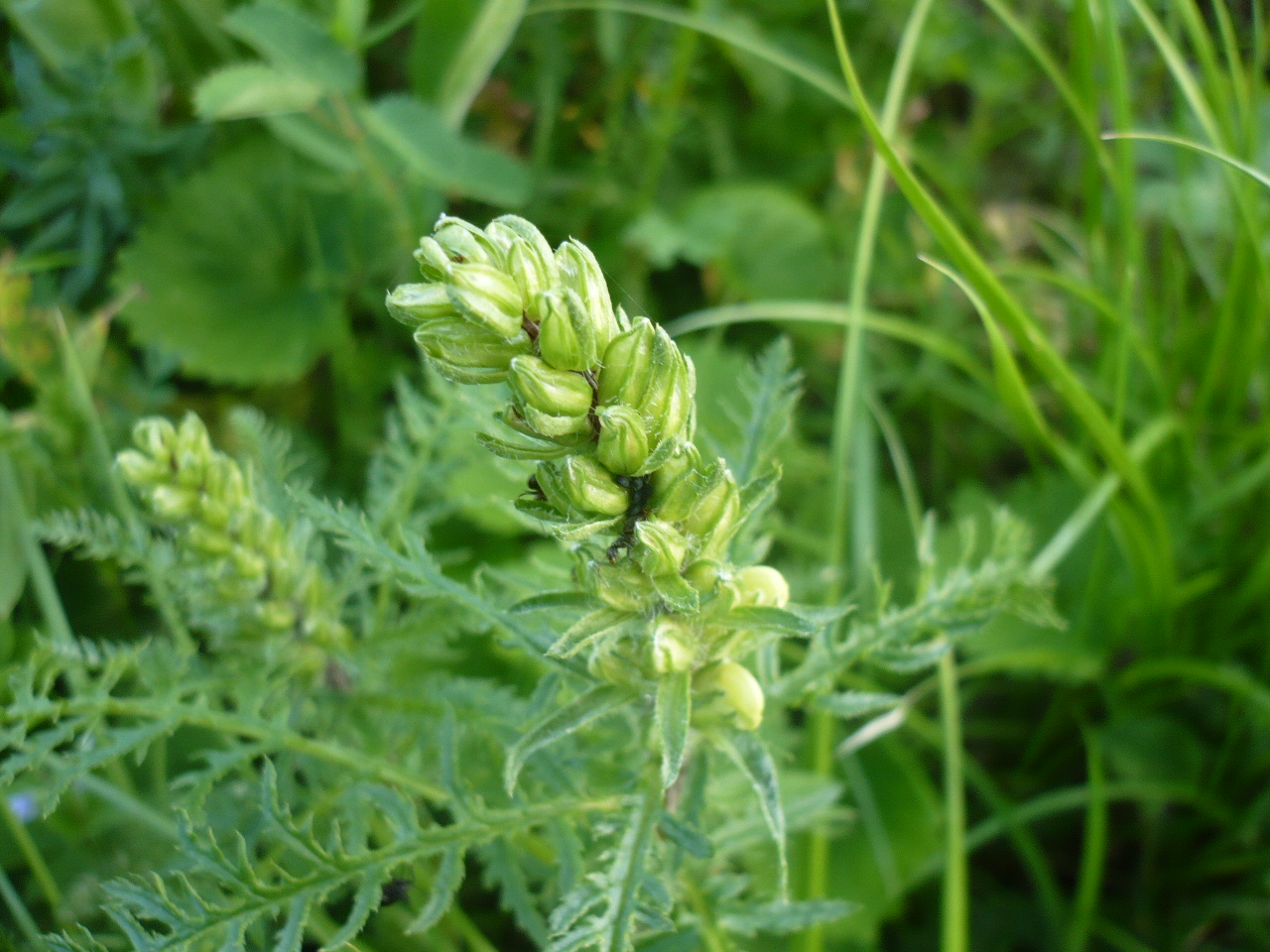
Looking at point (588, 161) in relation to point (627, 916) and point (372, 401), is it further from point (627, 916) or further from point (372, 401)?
point (627, 916)

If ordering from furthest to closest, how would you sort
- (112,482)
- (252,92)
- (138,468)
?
(252,92)
(112,482)
(138,468)

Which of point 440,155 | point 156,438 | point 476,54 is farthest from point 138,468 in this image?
point 476,54

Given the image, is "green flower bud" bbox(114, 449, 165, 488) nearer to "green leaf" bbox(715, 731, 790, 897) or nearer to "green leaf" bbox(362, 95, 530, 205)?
"green leaf" bbox(715, 731, 790, 897)

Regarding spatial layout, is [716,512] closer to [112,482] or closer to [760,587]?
[760,587]

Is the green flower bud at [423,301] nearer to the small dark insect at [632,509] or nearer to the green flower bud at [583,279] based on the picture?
the green flower bud at [583,279]

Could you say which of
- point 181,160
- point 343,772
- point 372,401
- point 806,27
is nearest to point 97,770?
point 343,772

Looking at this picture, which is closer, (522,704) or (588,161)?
(522,704)
